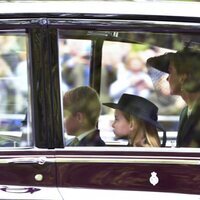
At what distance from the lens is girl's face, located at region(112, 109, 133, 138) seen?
10.3ft

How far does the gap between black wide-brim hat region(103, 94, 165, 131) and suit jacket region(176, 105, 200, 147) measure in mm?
110

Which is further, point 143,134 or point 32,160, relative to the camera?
point 143,134

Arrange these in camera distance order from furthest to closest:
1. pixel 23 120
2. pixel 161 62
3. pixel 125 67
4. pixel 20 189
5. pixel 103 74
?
1. pixel 103 74
2. pixel 161 62
3. pixel 125 67
4. pixel 23 120
5. pixel 20 189

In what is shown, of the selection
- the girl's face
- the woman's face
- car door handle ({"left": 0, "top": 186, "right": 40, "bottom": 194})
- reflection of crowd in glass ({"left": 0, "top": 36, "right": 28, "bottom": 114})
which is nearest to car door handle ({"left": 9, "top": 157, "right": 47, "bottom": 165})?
car door handle ({"left": 0, "top": 186, "right": 40, "bottom": 194})

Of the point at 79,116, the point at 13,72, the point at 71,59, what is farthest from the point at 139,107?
the point at 13,72

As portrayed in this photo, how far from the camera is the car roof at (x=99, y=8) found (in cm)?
292

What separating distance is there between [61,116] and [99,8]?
0.55 meters

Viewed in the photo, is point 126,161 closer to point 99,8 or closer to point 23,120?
point 23,120

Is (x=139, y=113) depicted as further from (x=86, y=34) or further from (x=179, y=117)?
(x=86, y=34)

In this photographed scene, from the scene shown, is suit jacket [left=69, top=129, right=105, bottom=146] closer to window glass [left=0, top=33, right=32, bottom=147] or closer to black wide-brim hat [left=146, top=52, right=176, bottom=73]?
window glass [left=0, top=33, right=32, bottom=147]

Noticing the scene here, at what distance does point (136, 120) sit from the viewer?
3.15 m

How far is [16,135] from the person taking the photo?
295 centimetres

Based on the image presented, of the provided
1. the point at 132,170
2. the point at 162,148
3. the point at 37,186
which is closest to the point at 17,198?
the point at 37,186

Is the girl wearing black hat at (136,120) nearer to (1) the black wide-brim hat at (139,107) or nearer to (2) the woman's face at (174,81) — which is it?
(1) the black wide-brim hat at (139,107)
